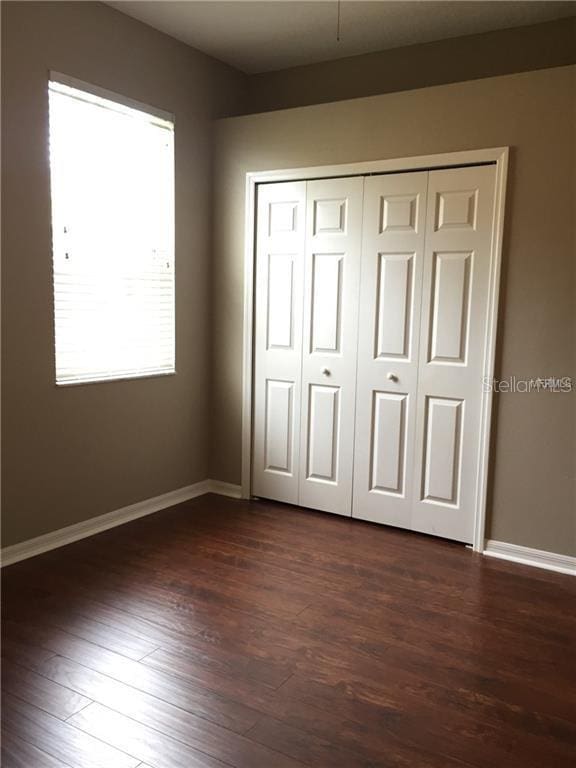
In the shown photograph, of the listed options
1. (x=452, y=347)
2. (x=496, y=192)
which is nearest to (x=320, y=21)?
(x=496, y=192)

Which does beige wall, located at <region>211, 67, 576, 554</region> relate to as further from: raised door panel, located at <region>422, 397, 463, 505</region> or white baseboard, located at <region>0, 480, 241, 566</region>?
white baseboard, located at <region>0, 480, 241, 566</region>

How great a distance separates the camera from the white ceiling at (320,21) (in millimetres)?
3178

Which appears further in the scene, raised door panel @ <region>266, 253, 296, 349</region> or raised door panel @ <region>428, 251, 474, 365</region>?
raised door panel @ <region>266, 253, 296, 349</region>

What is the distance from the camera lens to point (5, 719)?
6.21 feet

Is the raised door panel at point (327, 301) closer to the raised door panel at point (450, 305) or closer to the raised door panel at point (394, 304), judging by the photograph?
the raised door panel at point (394, 304)

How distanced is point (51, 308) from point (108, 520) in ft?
4.06

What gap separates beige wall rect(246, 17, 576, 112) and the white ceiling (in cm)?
7

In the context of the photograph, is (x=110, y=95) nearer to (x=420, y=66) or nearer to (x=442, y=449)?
(x=420, y=66)

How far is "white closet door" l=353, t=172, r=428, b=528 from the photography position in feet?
10.9

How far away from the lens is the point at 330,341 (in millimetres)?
3621

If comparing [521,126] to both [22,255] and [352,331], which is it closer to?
[352,331]

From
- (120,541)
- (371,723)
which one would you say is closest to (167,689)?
(371,723)

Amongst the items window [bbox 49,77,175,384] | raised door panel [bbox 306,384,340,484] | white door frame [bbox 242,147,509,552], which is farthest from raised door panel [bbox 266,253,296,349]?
window [bbox 49,77,175,384]

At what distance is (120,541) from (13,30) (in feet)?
8.21
